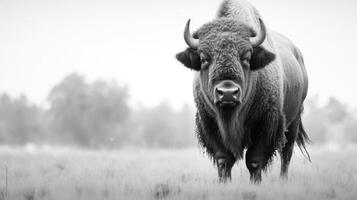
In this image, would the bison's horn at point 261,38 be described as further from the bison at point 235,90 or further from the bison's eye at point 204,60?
the bison's eye at point 204,60

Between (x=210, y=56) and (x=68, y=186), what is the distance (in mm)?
2851

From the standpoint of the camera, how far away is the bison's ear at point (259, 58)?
7.30 m

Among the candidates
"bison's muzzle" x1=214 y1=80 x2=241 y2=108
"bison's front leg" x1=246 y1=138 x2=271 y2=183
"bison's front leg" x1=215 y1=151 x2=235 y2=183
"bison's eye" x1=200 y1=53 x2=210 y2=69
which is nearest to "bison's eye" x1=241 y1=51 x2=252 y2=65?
"bison's eye" x1=200 y1=53 x2=210 y2=69

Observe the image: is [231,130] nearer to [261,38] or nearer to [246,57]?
[246,57]

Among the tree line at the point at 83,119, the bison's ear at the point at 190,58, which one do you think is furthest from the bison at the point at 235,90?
the tree line at the point at 83,119

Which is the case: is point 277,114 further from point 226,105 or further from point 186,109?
point 186,109

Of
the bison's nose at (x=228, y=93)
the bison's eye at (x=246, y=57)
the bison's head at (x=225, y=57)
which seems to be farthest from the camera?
the bison's eye at (x=246, y=57)

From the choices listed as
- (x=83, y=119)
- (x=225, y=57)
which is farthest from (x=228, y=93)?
(x=83, y=119)

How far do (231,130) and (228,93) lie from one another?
1.34 m

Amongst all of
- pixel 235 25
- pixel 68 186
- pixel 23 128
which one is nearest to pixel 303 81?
pixel 235 25

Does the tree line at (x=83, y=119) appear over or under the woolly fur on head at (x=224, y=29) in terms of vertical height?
over

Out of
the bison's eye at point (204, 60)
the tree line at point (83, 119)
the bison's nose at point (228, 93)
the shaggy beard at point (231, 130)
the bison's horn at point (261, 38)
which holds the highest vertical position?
the tree line at point (83, 119)

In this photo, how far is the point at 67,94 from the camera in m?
56.6

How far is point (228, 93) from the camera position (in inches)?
248
